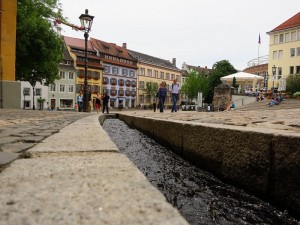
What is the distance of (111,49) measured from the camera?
65.4 meters

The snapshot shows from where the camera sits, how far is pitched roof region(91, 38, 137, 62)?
204 ft

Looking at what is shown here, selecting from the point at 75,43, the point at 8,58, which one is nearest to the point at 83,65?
the point at 75,43

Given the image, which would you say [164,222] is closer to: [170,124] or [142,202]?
[142,202]

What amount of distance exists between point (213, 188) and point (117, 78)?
62.4 m

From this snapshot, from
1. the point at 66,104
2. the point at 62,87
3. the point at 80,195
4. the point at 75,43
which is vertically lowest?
the point at 66,104

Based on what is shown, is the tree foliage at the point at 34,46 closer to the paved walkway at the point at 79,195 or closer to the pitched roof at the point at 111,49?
the paved walkway at the point at 79,195

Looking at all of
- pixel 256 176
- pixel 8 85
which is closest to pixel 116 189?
pixel 256 176

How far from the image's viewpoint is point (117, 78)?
211 feet

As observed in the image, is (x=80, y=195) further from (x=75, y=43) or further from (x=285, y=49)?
(x=75, y=43)

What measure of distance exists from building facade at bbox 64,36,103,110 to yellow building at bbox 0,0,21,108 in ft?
130

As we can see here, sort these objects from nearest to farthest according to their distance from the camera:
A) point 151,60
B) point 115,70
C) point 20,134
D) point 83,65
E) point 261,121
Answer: point 20,134 → point 261,121 → point 83,65 → point 115,70 → point 151,60

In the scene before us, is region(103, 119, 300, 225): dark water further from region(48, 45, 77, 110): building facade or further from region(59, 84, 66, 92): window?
region(59, 84, 66, 92): window

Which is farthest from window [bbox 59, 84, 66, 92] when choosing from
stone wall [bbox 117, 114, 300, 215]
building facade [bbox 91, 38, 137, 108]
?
stone wall [bbox 117, 114, 300, 215]

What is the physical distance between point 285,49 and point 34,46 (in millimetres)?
41002
